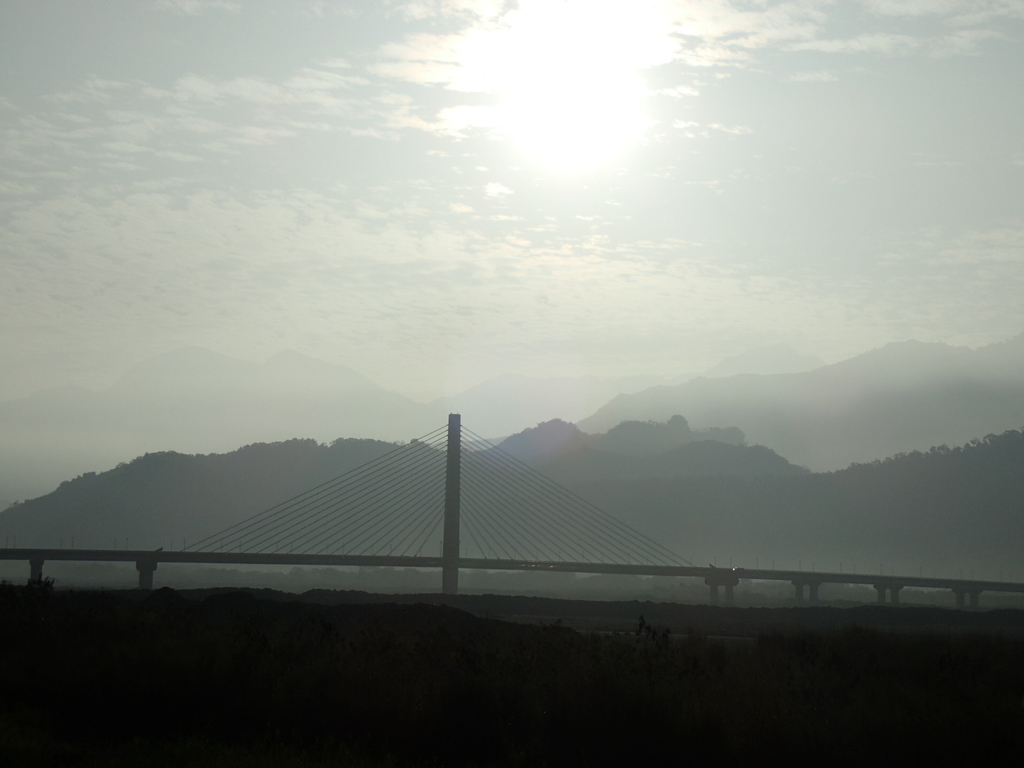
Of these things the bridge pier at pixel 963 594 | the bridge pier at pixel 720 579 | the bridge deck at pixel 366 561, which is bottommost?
the bridge pier at pixel 963 594

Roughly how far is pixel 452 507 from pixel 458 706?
2558 inches

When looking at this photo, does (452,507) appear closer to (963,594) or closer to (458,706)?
(963,594)

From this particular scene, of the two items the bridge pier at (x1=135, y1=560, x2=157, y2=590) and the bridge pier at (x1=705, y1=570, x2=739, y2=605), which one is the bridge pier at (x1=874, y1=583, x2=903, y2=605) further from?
the bridge pier at (x1=135, y1=560, x2=157, y2=590)

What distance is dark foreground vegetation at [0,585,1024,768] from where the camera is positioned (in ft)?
41.3

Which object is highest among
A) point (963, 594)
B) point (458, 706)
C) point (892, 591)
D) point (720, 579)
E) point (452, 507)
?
point (452, 507)

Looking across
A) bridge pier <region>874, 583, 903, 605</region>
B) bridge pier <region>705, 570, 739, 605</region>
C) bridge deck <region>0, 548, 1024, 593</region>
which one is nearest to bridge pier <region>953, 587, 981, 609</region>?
bridge pier <region>874, 583, 903, 605</region>

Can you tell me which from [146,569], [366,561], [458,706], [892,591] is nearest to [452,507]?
[366,561]

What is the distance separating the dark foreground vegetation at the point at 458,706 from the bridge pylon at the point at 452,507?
57886 mm

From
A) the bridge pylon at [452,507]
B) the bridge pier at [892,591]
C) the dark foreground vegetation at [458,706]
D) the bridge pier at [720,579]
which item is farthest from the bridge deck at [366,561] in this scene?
the dark foreground vegetation at [458,706]

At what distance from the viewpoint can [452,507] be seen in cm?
7819

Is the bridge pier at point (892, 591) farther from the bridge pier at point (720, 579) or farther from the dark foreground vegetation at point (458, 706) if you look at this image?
the dark foreground vegetation at point (458, 706)

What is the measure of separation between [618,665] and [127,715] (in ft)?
23.5

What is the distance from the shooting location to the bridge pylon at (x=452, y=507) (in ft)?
246

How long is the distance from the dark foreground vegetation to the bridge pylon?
57.9m
